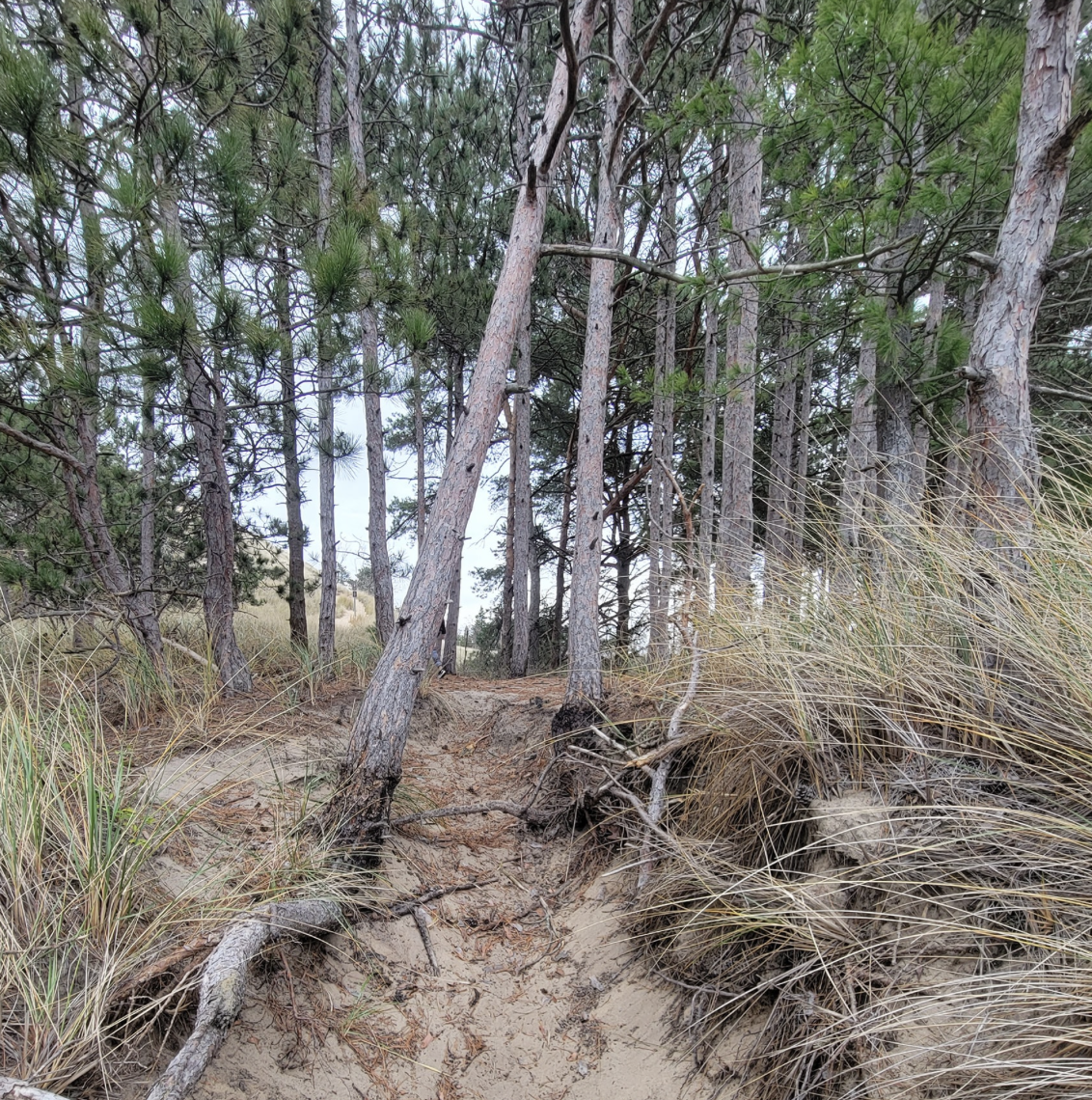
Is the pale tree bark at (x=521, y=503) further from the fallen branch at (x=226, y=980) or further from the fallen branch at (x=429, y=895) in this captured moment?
the fallen branch at (x=226, y=980)

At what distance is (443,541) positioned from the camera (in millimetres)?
2896

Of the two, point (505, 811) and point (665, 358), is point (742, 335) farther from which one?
point (505, 811)

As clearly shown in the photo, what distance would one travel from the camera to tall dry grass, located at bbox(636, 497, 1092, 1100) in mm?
1172

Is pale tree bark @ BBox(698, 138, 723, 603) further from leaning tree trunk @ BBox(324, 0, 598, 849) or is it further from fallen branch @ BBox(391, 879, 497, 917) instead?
fallen branch @ BBox(391, 879, 497, 917)

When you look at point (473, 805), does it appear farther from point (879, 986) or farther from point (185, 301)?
point (185, 301)

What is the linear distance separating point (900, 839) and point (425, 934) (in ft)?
5.92

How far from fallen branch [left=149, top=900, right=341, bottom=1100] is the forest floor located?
0.12 m

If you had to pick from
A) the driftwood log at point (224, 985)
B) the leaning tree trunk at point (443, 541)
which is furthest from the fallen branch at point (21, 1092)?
the leaning tree trunk at point (443, 541)

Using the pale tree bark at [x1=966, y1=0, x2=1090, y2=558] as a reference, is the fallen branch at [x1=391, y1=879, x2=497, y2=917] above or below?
below

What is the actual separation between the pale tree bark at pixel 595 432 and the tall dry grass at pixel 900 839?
1.25 metres

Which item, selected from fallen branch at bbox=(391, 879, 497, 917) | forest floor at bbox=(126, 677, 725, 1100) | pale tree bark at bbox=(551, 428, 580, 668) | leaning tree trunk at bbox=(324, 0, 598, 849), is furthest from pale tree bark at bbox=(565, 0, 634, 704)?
pale tree bark at bbox=(551, 428, 580, 668)

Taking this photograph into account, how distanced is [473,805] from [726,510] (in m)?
2.63

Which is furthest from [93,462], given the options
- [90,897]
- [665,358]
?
[665,358]

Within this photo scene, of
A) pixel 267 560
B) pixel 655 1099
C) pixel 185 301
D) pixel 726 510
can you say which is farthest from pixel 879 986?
pixel 267 560
